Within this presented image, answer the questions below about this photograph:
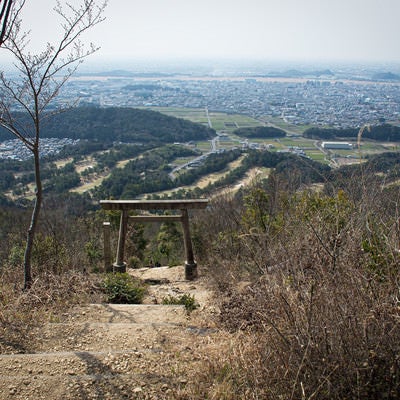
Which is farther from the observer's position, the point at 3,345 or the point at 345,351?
the point at 3,345

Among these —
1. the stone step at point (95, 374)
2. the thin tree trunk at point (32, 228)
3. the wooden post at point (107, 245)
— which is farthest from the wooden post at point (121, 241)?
the stone step at point (95, 374)

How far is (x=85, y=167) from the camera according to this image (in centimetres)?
4491

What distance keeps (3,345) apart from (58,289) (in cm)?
124

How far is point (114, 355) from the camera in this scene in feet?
9.54

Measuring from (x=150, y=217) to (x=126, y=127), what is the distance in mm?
56508

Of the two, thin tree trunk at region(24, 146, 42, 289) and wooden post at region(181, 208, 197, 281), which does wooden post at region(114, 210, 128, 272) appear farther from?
thin tree trunk at region(24, 146, 42, 289)

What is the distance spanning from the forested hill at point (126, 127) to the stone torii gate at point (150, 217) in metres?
49.5

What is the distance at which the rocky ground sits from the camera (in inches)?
98.5

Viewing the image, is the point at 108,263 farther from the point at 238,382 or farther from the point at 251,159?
the point at 251,159

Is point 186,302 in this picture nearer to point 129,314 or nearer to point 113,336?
point 129,314

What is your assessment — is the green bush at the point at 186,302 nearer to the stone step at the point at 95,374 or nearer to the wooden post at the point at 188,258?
the stone step at the point at 95,374

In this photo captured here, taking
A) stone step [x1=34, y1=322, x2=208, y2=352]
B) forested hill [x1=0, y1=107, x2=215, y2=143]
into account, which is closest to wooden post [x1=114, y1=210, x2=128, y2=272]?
stone step [x1=34, y1=322, x2=208, y2=352]

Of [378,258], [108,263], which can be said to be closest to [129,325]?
[378,258]

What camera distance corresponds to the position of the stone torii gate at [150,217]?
5598mm
